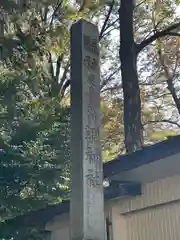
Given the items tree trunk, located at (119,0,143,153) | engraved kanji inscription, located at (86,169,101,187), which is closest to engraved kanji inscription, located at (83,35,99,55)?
engraved kanji inscription, located at (86,169,101,187)

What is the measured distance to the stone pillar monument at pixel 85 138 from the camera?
4336 millimetres

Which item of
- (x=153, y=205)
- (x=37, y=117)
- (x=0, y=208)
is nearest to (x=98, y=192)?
(x=153, y=205)

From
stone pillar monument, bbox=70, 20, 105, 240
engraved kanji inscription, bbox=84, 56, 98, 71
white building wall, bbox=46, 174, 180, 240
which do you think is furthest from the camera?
white building wall, bbox=46, 174, 180, 240

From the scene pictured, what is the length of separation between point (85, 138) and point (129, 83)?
7.04 meters

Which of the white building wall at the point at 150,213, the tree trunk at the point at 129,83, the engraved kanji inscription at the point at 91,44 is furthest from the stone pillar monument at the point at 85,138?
the tree trunk at the point at 129,83

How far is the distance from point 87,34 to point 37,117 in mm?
4467

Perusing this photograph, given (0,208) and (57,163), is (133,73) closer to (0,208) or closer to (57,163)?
(57,163)

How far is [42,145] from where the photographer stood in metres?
9.01

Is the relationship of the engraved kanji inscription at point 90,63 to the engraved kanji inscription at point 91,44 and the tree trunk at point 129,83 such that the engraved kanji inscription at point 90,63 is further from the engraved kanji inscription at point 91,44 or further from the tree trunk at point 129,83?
the tree trunk at point 129,83

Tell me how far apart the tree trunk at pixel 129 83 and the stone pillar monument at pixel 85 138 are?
17.4 feet

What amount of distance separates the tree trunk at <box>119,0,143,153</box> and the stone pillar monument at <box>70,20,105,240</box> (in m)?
5.30

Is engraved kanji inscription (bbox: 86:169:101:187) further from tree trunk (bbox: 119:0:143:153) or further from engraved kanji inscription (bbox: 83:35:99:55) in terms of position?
tree trunk (bbox: 119:0:143:153)

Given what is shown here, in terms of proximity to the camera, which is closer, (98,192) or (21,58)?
(98,192)

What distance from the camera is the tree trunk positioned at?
1069 centimetres
